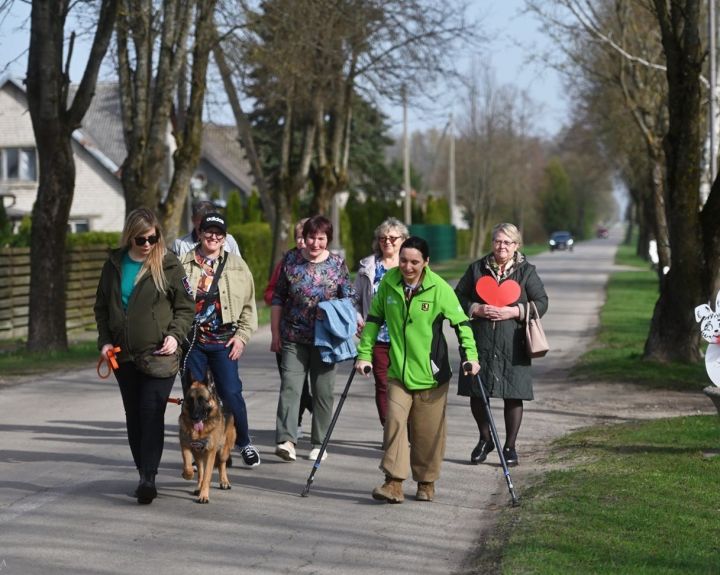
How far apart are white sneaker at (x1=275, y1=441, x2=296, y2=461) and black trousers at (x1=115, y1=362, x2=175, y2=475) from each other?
1.85 meters

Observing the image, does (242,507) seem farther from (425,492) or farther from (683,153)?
(683,153)

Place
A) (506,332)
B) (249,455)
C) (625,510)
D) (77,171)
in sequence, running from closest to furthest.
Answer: (625,510) < (249,455) < (506,332) < (77,171)

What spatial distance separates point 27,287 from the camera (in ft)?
80.4

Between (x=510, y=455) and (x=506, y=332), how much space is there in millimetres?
968

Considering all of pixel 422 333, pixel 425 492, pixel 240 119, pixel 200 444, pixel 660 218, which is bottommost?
pixel 425 492

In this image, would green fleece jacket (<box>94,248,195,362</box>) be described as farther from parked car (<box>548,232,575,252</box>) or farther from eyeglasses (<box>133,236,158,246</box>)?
Answer: parked car (<box>548,232,575,252</box>)

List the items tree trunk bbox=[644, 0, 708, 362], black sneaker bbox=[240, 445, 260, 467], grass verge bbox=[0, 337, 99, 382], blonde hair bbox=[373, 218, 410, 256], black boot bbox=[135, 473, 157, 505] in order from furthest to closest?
1. grass verge bbox=[0, 337, 99, 382]
2. tree trunk bbox=[644, 0, 708, 362]
3. blonde hair bbox=[373, 218, 410, 256]
4. black sneaker bbox=[240, 445, 260, 467]
5. black boot bbox=[135, 473, 157, 505]

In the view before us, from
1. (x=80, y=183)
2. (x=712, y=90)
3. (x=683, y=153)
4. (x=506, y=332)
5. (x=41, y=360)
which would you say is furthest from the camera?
(x=80, y=183)

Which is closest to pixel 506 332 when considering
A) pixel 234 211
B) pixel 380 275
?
pixel 380 275

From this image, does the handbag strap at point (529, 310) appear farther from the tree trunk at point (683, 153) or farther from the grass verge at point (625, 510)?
the tree trunk at point (683, 153)

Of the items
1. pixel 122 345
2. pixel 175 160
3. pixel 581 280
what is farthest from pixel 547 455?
pixel 581 280

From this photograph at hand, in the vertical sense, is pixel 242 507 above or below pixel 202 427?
below

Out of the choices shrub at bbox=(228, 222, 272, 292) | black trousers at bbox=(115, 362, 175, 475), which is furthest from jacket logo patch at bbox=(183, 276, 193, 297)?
shrub at bbox=(228, 222, 272, 292)

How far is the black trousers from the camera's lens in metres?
8.66
